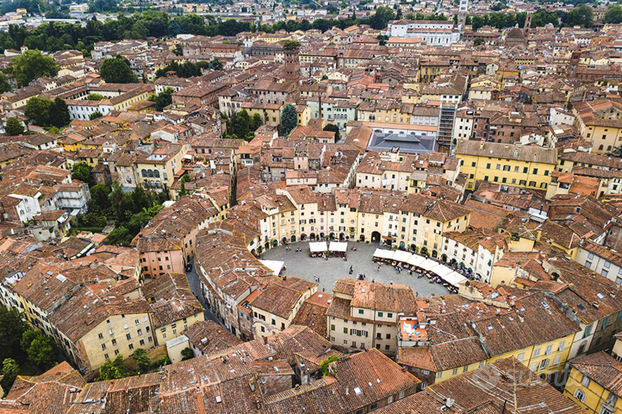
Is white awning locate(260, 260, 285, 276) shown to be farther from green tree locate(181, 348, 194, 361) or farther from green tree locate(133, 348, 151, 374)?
green tree locate(133, 348, 151, 374)

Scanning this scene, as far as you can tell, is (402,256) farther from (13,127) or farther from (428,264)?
(13,127)

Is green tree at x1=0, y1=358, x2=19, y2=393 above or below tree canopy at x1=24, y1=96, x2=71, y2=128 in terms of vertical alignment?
below

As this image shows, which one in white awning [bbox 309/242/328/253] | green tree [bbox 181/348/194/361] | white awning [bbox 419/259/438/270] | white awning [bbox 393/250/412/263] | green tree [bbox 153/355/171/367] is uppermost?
white awning [bbox 419/259/438/270]

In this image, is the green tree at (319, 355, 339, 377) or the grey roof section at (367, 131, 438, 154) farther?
the grey roof section at (367, 131, 438, 154)

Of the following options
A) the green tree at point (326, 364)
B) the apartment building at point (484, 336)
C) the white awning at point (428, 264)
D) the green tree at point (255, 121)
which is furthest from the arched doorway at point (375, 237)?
the green tree at point (255, 121)

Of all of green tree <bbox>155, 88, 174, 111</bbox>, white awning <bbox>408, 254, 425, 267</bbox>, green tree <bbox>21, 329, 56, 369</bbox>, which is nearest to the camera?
green tree <bbox>21, 329, 56, 369</bbox>

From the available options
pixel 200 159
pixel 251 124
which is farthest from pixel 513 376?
pixel 251 124

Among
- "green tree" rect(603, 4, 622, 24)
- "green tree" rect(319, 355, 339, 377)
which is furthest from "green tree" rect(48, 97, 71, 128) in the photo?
"green tree" rect(603, 4, 622, 24)

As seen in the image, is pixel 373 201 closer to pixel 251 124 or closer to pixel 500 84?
pixel 251 124
